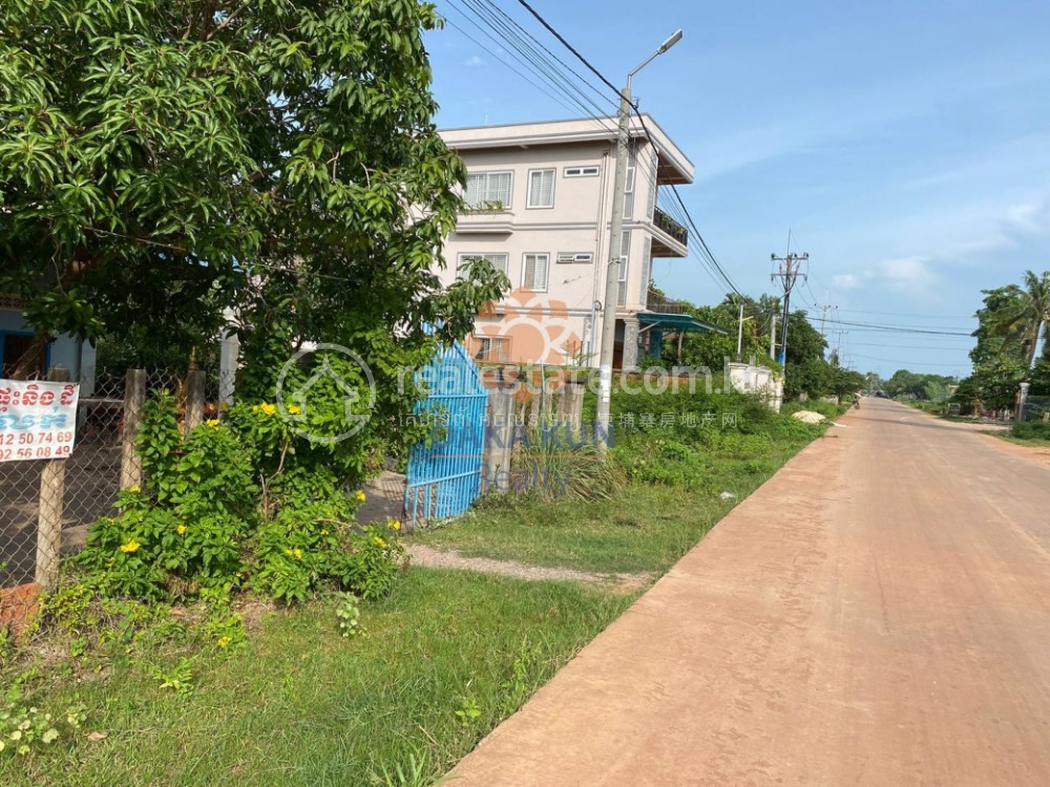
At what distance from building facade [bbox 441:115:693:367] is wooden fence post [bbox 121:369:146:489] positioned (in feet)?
68.4

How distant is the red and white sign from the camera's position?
3.45 m

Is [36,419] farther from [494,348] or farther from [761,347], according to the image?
[761,347]

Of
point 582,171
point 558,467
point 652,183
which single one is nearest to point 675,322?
point 652,183

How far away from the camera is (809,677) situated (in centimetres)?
405

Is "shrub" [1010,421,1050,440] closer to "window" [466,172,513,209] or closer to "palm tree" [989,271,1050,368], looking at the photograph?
"palm tree" [989,271,1050,368]

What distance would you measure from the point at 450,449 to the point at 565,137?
819 inches

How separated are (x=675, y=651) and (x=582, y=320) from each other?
22267 mm

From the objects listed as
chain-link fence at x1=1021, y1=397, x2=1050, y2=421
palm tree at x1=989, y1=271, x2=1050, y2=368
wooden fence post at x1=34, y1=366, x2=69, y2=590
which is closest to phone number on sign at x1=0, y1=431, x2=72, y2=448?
wooden fence post at x1=34, y1=366, x2=69, y2=590

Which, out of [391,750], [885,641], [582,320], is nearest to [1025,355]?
[582,320]

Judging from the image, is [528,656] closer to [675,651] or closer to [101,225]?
[675,651]

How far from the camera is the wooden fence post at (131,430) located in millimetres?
4004

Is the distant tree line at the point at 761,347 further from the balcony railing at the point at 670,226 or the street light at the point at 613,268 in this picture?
the street light at the point at 613,268

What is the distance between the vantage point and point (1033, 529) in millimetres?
9367

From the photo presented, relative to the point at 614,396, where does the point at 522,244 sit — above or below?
above
